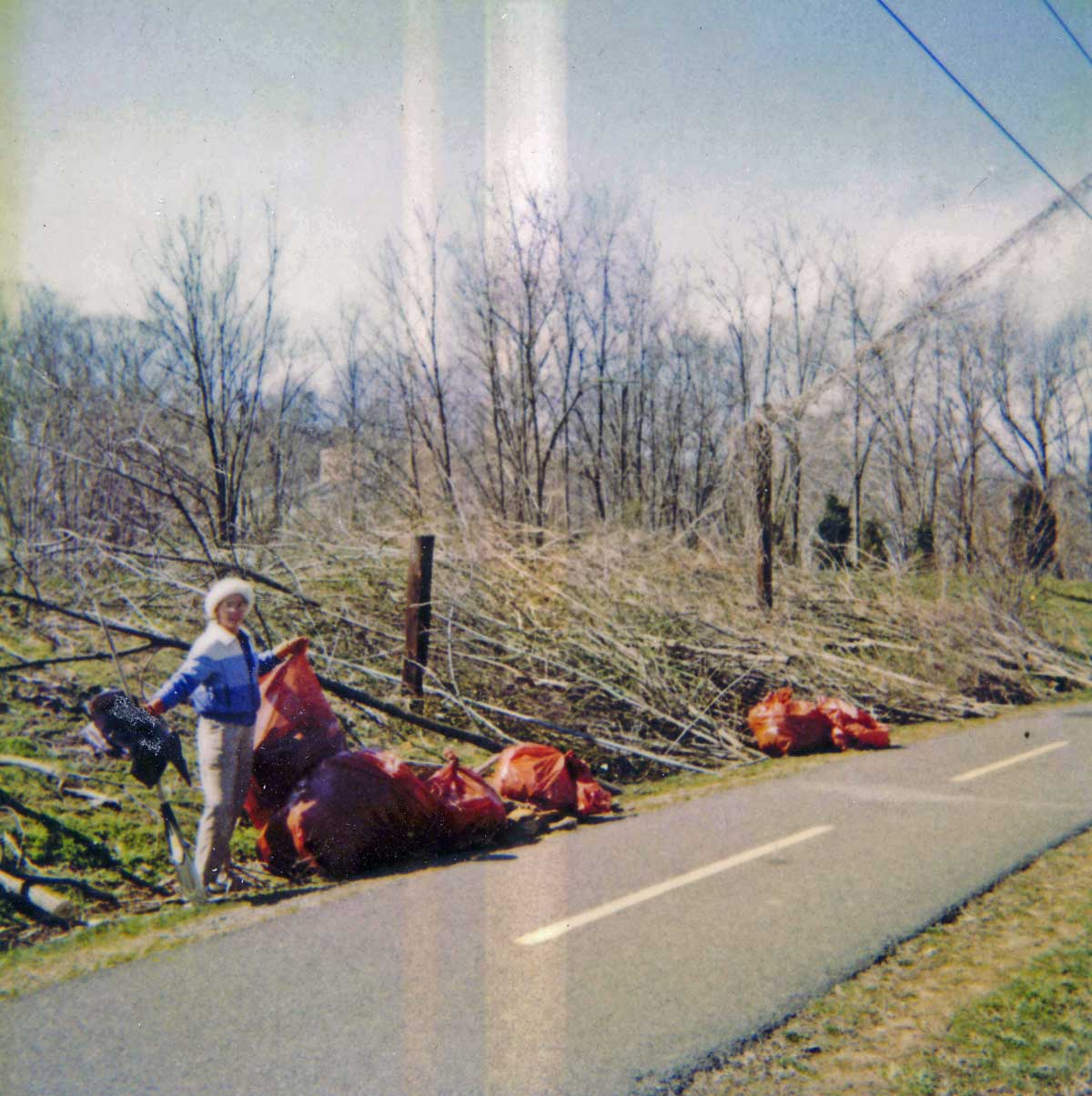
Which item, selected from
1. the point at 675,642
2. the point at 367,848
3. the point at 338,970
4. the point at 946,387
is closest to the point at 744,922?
the point at 338,970

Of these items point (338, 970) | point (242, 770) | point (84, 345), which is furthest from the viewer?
point (84, 345)

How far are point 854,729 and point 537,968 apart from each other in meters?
6.92

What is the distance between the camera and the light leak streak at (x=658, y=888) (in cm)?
445

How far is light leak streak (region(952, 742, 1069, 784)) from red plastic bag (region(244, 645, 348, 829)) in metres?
5.34

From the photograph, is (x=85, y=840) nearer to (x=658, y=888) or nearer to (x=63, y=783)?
(x=63, y=783)

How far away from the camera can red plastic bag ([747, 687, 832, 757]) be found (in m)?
9.89

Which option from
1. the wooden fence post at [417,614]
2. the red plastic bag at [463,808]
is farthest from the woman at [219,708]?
the wooden fence post at [417,614]

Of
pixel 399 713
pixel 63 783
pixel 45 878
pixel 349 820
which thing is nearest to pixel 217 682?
pixel 349 820

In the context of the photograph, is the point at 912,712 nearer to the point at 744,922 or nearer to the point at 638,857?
the point at 638,857

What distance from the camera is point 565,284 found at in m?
29.7

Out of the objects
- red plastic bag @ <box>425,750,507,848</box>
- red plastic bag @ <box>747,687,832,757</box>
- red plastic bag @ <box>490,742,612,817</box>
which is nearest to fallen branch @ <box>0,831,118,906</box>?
red plastic bag @ <box>425,750,507,848</box>

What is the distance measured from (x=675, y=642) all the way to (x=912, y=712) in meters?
3.62

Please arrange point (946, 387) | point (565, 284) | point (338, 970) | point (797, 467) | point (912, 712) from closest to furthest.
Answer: point (338, 970), point (912, 712), point (797, 467), point (565, 284), point (946, 387)

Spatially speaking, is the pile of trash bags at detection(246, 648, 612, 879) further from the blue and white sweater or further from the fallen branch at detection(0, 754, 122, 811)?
the fallen branch at detection(0, 754, 122, 811)
